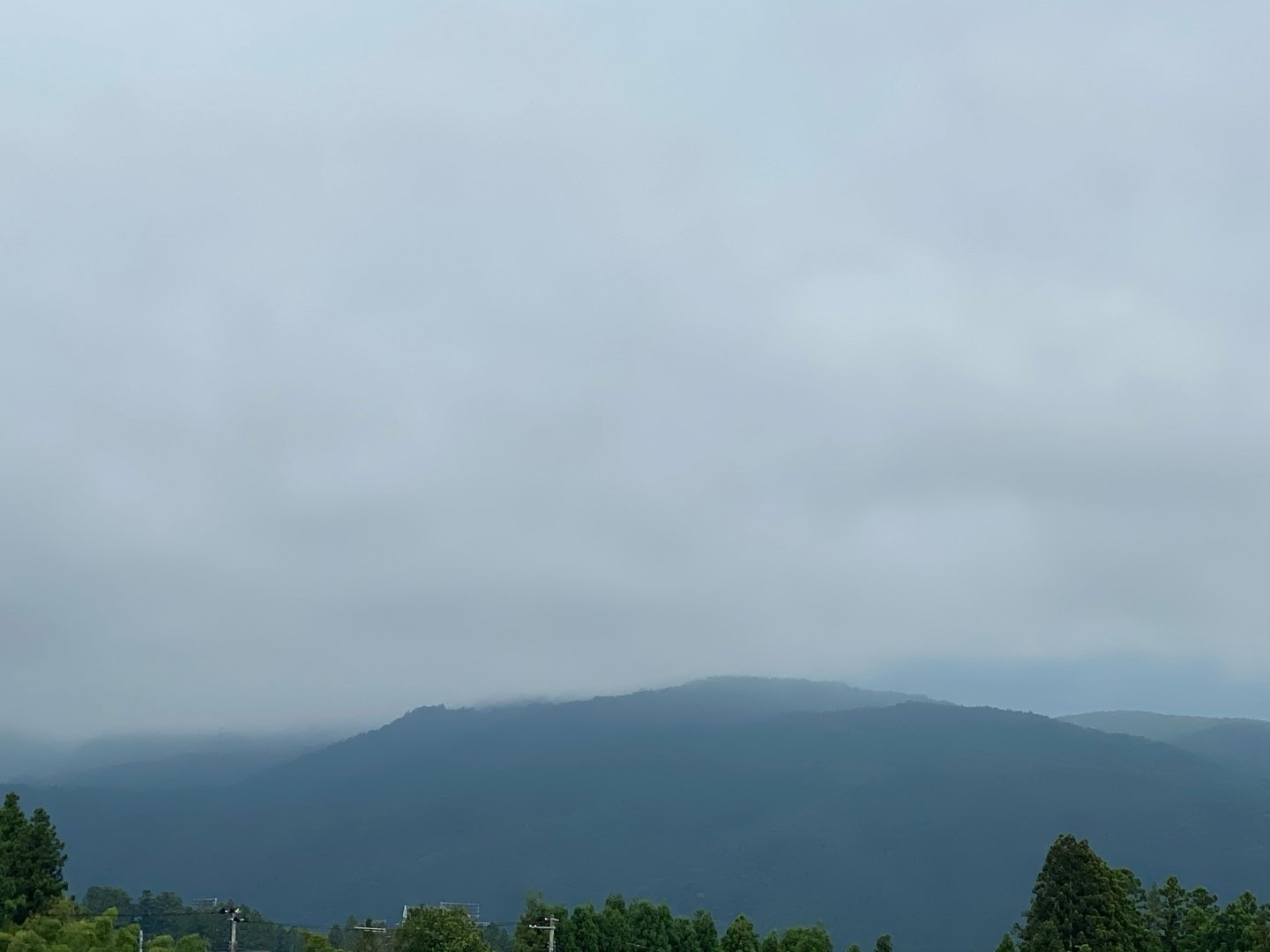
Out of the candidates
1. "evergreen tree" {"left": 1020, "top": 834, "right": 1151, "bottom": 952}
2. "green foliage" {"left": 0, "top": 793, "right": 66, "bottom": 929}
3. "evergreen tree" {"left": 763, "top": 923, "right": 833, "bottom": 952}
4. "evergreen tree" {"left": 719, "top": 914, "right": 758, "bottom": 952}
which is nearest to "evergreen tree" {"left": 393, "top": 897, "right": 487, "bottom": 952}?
"evergreen tree" {"left": 719, "top": 914, "right": 758, "bottom": 952}

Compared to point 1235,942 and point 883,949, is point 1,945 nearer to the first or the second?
point 883,949

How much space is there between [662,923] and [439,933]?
13.7m

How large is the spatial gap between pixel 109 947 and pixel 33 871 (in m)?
12.5

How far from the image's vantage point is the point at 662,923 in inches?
3209

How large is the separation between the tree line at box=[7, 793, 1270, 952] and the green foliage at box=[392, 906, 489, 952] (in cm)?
8

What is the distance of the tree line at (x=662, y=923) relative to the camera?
63.8 meters

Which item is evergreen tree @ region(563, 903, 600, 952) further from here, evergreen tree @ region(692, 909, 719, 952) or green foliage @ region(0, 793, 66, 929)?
green foliage @ region(0, 793, 66, 929)

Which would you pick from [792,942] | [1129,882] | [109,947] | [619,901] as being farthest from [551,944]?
[1129,882]

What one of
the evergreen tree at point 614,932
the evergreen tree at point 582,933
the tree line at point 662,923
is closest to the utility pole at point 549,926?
the tree line at point 662,923

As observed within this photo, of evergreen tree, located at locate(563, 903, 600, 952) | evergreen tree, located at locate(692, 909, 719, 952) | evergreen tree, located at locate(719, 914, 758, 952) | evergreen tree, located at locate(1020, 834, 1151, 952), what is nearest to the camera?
evergreen tree, located at locate(1020, 834, 1151, 952)

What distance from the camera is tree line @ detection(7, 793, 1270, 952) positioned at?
6378 cm

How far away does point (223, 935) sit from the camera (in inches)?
5807

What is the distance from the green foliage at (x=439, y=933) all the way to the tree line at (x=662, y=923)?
80mm

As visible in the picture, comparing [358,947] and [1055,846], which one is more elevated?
[1055,846]
